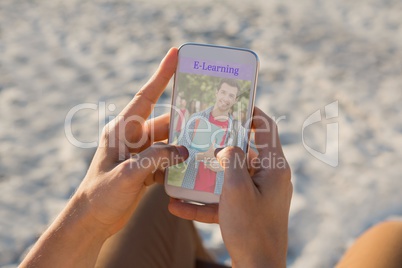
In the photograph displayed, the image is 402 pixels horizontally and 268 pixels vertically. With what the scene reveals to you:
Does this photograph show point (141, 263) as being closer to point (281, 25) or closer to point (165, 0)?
point (281, 25)

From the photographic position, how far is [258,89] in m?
2.21

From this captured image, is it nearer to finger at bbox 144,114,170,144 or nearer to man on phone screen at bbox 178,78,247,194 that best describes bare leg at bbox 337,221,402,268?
man on phone screen at bbox 178,78,247,194

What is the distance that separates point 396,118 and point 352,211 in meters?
0.58

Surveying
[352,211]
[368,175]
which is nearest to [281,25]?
[368,175]

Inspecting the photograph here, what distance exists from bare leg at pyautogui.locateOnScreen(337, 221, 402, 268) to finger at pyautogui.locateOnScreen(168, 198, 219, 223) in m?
0.36

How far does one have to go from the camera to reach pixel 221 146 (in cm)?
121

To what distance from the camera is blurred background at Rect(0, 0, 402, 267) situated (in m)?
1.72

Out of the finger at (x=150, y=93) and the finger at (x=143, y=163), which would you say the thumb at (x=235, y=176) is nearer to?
the finger at (x=143, y=163)

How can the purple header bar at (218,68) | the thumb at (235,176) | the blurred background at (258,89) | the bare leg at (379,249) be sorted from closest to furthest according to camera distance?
the thumb at (235,176) → the bare leg at (379,249) → the purple header bar at (218,68) → the blurred background at (258,89)

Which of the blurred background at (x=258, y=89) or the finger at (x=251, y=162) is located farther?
the blurred background at (x=258, y=89)

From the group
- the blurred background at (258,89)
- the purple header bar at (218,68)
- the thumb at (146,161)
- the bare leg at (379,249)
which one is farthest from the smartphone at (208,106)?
the blurred background at (258,89)

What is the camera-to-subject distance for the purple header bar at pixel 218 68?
1.20 m

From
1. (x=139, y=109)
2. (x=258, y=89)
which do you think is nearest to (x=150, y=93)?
(x=139, y=109)

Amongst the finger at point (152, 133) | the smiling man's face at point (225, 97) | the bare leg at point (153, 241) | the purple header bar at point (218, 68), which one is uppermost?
the purple header bar at point (218, 68)
